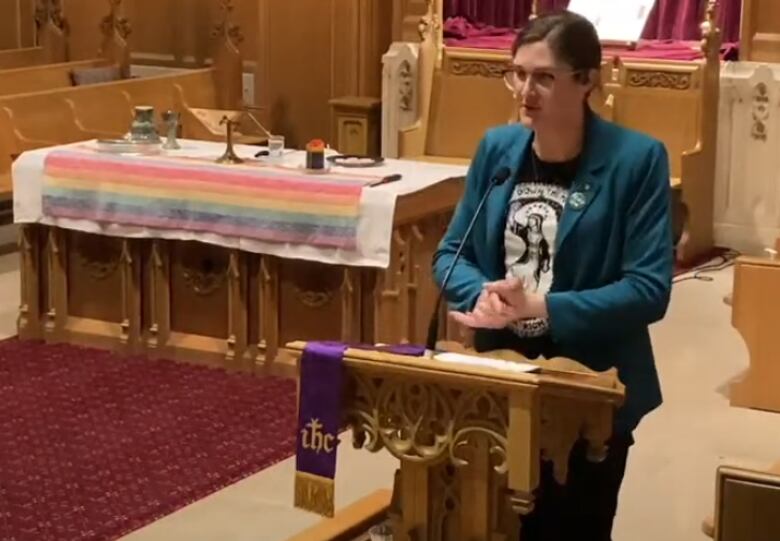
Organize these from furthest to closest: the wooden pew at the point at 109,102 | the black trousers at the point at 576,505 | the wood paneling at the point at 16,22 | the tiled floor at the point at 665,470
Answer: the wood paneling at the point at 16,22 → the wooden pew at the point at 109,102 → the tiled floor at the point at 665,470 → the black trousers at the point at 576,505

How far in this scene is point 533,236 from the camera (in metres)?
2.51

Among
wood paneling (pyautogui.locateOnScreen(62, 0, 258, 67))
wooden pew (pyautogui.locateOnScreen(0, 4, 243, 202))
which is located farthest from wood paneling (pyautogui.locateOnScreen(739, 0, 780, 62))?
wood paneling (pyautogui.locateOnScreen(62, 0, 258, 67))

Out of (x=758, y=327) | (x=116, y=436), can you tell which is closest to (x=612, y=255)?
(x=116, y=436)

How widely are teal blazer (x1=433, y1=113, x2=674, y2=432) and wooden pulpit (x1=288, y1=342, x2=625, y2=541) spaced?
0.13m

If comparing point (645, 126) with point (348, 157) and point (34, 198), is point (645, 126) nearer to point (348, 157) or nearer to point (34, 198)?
point (348, 157)

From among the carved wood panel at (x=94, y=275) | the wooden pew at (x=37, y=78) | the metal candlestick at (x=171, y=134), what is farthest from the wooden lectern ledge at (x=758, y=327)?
the wooden pew at (x=37, y=78)

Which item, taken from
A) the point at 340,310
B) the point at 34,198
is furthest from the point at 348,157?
the point at 34,198

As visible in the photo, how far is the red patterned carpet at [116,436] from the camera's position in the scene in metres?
3.99

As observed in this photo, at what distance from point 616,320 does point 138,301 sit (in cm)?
333

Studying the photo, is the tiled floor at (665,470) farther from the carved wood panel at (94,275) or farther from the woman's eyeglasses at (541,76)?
the woman's eyeglasses at (541,76)

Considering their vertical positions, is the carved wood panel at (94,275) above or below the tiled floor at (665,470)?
above

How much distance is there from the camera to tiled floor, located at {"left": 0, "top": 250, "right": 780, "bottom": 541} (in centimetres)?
389

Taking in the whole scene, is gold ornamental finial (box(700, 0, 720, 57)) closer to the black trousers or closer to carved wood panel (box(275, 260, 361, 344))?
carved wood panel (box(275, 260, 361, 344))

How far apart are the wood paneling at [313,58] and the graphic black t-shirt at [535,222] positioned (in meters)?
6.43
